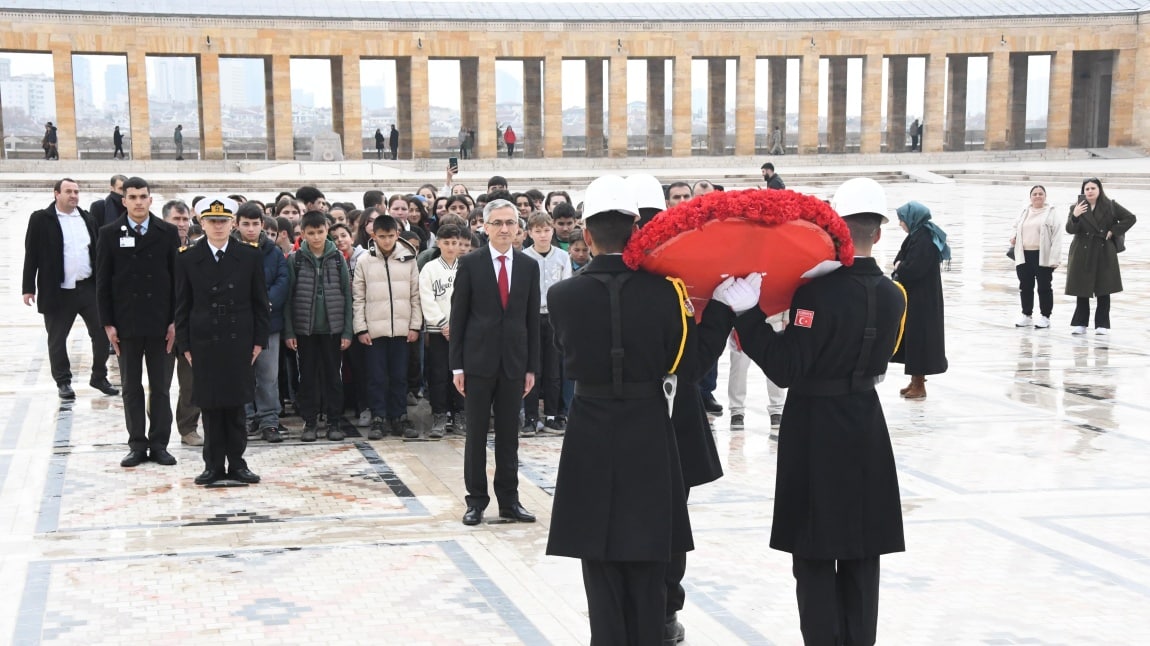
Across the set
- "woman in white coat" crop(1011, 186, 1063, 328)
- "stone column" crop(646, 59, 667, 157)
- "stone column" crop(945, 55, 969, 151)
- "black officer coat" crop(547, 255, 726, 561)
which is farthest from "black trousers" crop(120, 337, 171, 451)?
"stone column" crop(945, 55, 969, 151)

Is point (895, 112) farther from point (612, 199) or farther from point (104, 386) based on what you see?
point (612, 199)

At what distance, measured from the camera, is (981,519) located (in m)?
7.35

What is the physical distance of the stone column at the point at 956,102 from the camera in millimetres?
55969

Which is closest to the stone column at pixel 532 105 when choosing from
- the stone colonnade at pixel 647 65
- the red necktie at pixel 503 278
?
the stone colonnade at pixel 647 65

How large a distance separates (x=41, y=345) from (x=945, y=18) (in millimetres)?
45576

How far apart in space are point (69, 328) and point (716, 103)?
45.4m

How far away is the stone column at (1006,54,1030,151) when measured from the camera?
56.2 meters

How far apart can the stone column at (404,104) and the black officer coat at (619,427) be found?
47.0 metres

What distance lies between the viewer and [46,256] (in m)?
11.4

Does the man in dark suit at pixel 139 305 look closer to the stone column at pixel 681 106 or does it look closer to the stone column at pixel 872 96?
the stone column at pixel 681 106

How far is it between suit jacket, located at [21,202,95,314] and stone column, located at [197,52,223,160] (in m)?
37.1

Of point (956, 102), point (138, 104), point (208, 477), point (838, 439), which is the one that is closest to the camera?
point (838, 439)

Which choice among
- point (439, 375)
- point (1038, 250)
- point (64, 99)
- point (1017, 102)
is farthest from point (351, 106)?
point (439, 375)

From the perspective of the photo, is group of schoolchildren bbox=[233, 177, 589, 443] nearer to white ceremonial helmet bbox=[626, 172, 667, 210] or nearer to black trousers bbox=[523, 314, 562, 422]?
black trousers bbox=[523, 314, 562, 422]
